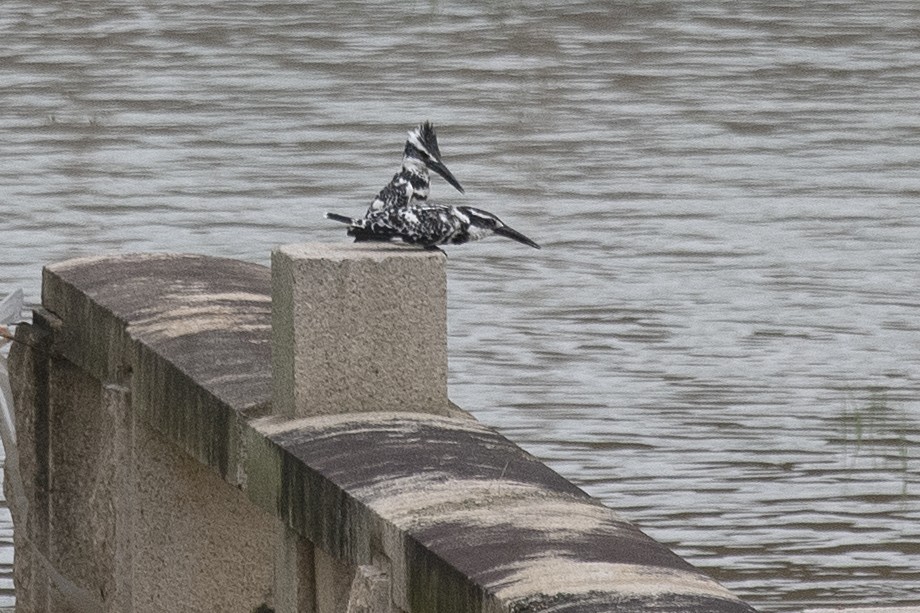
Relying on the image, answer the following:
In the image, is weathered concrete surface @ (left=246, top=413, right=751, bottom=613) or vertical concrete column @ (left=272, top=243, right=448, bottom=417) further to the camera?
vertical concrete column @ (left=272, top=243, right=448, bottom=417)

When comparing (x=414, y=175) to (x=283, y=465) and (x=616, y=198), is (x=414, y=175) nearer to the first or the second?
(x=283, y=465)

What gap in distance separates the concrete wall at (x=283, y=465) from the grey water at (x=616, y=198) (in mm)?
2060

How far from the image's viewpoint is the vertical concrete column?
17.5 feet

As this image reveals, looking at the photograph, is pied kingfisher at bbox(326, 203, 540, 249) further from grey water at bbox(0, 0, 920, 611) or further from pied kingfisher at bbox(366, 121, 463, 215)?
grey water at bbox(0, 0, 920, 611)

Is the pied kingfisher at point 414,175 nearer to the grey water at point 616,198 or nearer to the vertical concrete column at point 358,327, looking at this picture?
the vertical concrete column at point 358,327

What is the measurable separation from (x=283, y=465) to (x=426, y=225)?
0.65m

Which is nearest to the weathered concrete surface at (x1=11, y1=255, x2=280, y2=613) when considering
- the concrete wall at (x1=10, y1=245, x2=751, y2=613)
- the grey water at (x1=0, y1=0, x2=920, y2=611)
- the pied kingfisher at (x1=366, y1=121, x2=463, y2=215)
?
the concrete wall at (x1=10, y1=245, x2=751, y2=613)

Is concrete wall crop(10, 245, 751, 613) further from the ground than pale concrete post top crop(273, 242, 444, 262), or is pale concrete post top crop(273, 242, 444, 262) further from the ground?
pale concrete post top crop(273, 242, 444, 262)

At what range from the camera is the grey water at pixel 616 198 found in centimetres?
893

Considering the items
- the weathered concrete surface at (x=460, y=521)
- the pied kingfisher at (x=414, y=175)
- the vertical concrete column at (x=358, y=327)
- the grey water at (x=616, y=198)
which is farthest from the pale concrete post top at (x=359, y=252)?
the grey water at (x=616, y=198)

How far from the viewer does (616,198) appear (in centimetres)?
1405

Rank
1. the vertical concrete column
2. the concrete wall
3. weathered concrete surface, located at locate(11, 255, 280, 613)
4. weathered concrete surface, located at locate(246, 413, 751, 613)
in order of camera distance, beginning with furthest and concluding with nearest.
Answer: weathered concrete surface, located at locate(11, 255, 280, 613)
the vertical concrete column
the concrete wall
weathered concrete surface, located at locate(246, 413, 751, 613)

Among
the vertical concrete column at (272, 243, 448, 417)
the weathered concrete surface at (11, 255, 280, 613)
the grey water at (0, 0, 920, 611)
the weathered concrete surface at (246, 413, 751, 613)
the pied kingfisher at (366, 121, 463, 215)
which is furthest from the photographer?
the grey water at (0, 0, 920, 611)

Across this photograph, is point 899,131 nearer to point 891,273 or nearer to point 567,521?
point 891,273
